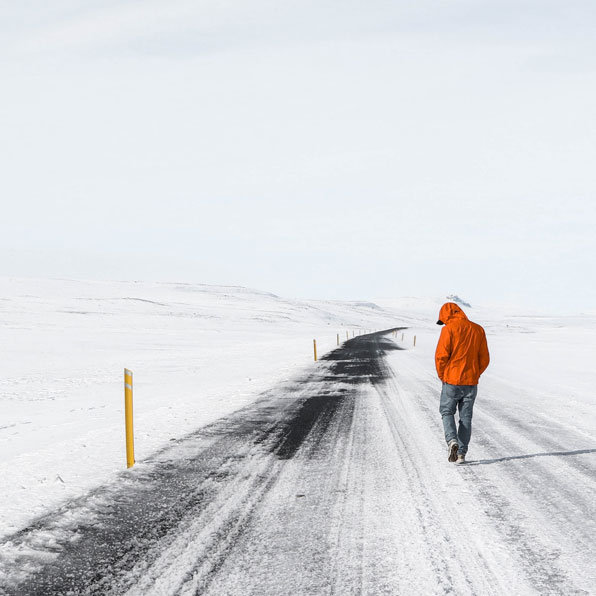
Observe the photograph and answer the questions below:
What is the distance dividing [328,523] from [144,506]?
1791mm

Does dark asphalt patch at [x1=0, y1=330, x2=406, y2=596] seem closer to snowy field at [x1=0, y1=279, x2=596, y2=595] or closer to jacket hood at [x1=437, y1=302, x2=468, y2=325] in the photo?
snowy field at [x1=0, y1=279, x2=596, y2=595]

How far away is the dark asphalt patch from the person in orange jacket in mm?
2114

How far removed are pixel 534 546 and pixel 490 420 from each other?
19.8 ft

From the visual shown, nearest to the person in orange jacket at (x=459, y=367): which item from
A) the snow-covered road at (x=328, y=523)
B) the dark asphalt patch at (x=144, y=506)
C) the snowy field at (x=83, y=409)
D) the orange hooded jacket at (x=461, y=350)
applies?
the orange hooded jacket at (x=461, y=350)

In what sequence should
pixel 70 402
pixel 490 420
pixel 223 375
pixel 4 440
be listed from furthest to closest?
pixel 223 375 → pixel 70 402 → pixel 490 420 → pixel 4 440

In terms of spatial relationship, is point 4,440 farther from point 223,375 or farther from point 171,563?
point 223,375

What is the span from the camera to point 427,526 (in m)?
4.54

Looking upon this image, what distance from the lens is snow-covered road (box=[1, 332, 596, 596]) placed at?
141 inches

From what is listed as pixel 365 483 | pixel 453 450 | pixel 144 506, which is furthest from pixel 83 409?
pixel 453 450

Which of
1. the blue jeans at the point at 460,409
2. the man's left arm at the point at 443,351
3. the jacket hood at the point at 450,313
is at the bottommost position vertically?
the blue jeans at the point at 460,409

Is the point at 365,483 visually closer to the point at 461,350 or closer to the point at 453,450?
the point at 453,450

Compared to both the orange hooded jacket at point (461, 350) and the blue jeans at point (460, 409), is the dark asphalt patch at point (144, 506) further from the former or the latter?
the orange hooded jacket at point (461, 350)

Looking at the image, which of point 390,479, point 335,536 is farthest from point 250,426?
point 335,536

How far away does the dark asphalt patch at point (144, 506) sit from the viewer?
3.72m
